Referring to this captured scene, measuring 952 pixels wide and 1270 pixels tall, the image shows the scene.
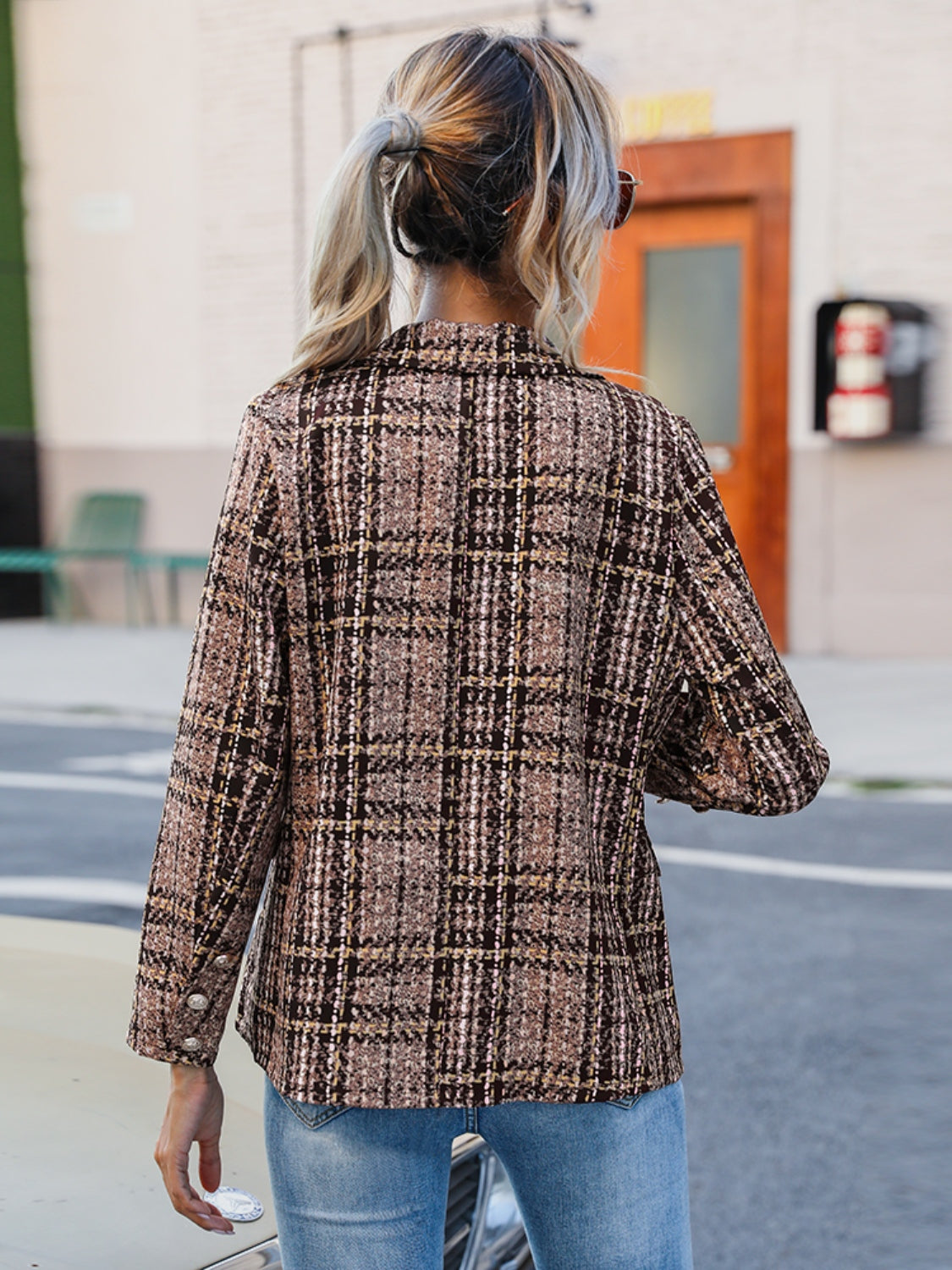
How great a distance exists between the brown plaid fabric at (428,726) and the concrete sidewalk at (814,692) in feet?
21.5

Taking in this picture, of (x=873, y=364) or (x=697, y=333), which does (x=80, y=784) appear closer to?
(x=873, y=364)

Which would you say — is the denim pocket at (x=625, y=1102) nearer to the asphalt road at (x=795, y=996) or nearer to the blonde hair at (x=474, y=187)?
the blonde hair at (x=474, y=187)

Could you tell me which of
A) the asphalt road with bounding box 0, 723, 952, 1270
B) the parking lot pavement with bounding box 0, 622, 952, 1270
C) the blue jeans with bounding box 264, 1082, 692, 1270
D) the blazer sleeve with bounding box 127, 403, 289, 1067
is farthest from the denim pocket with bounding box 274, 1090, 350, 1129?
the asphalt road with bounding box 0, 723, 952, 1270

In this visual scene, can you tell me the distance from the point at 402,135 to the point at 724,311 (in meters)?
10.9

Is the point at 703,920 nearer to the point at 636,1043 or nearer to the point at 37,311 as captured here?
the point at 636,1043

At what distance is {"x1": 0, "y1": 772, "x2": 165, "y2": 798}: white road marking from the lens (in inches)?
294

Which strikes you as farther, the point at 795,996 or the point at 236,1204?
the point at 795,996

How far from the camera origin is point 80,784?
7.67m

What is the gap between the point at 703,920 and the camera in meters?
5.27

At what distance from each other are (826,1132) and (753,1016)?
2.30ft

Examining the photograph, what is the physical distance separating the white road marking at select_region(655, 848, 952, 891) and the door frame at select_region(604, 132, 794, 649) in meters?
5.64

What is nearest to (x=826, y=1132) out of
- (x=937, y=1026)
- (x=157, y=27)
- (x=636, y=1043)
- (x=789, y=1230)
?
(x=789, y=1230)

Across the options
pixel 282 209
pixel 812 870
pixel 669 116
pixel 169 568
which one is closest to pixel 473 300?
pixel 812 870

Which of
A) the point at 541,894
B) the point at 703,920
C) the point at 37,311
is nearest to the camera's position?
the point at 541,894
